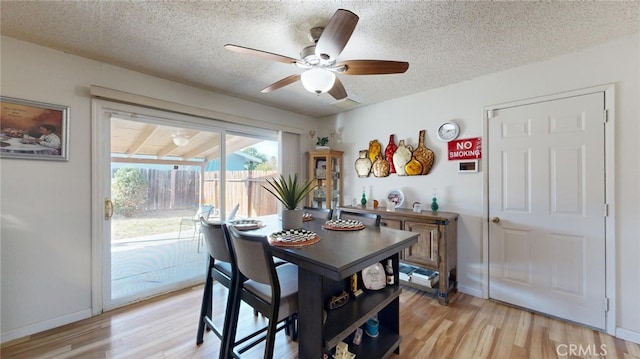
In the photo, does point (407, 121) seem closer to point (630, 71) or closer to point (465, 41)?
point (465, 41)

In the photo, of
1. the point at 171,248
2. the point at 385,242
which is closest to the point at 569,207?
the point at 385,242

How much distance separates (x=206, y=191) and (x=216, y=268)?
1.44m

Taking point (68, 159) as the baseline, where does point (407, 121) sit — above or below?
above

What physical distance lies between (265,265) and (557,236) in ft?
8.60

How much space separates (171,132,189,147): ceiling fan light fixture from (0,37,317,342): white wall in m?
0.62

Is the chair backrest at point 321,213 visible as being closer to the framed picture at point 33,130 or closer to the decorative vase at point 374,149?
the decorative vase at point 374,149

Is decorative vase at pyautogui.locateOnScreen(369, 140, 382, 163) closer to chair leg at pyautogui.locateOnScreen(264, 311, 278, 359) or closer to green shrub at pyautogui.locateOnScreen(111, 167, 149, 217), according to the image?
chair leg at pyautogui.locateOnScreen(264, 311, 278, 359)

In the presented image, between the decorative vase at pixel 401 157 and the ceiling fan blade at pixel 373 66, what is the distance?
1642 millimetres

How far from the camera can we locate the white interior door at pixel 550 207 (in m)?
2.06

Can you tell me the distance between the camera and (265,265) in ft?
4.32

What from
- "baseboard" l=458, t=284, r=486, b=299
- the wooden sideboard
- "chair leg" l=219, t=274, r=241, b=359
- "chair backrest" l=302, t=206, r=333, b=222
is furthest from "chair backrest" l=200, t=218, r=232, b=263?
"baseboard" l=458, t=284, r=486, b=299

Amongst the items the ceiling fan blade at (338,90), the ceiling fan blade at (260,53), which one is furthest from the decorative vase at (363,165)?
the ceiling fan blade at (260,53)

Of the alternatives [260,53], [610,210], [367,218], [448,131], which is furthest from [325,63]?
[610,210]

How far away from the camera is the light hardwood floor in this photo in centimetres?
179
